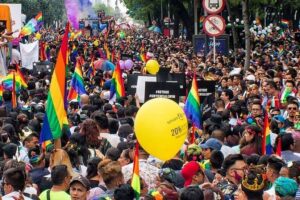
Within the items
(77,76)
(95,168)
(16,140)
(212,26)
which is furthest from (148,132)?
(212,26)

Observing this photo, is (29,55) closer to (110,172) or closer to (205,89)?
(205,89)

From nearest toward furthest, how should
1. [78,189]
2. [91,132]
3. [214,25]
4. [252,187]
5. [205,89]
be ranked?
[252,187] → [78,189] → [91,132] → [205,89] → [214,25]

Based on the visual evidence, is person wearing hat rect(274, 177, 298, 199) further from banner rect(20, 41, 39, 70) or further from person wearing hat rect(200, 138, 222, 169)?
banner rect(20, 41, 39, 70)

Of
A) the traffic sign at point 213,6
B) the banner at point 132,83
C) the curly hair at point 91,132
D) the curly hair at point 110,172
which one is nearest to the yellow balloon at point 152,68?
the traffic sign at point 213,6

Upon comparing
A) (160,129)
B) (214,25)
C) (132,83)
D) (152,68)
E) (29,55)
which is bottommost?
(29,55)

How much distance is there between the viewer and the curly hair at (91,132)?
1011 centimetres

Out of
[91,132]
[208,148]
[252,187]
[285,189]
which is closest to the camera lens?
[285,189]

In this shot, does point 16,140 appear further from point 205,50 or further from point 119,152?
point 205,50

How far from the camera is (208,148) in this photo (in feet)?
31.3

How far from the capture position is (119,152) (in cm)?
930

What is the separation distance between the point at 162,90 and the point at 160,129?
6.22 m

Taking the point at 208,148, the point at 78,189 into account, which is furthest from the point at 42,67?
the point at 78,189

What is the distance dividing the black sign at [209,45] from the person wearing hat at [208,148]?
1656cm

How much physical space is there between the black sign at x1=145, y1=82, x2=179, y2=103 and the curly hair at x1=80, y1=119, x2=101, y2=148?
3.99m
